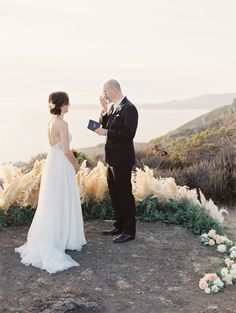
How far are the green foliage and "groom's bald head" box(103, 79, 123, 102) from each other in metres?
2.08

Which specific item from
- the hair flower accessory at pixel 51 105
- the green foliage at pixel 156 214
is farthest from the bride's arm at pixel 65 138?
the green foliage at pixel 156 214

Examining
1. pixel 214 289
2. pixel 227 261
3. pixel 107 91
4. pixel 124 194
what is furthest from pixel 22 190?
pixel 214 289

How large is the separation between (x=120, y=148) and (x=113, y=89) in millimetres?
735

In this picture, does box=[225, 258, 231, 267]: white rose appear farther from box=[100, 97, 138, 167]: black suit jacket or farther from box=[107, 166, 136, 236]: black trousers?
box=[100, 97, 138, 167]: black suit jacket

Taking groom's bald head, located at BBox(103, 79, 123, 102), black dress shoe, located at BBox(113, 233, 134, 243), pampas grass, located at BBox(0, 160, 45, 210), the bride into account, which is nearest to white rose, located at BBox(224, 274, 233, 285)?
black dress shoe, located at BBox(113, 233, 134, 243)

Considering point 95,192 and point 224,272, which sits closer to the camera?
point 224,272

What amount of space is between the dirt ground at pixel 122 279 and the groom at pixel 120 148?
355 millimetres

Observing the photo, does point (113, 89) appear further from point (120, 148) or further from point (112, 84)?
point (120, 148)

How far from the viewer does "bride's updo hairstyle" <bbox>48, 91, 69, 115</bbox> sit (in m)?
7.71

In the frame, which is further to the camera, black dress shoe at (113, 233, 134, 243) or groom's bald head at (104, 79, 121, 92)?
black dress shoe at (113, 233, 134, 243)

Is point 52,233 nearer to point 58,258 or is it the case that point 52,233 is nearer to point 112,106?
point 58,258

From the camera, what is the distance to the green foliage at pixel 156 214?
909cm

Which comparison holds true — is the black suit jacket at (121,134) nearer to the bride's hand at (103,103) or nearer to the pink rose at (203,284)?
the bride's hand at (103,103)

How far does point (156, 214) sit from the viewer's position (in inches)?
368
